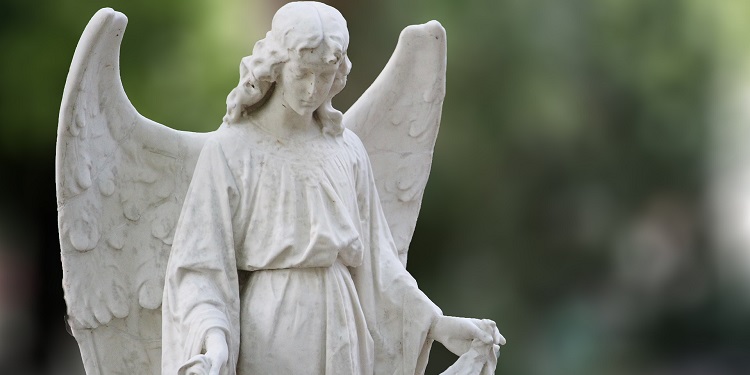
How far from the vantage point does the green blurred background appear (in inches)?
438

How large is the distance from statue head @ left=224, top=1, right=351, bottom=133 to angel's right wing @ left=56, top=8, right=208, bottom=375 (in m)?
0.27

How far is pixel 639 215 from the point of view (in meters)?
11.5

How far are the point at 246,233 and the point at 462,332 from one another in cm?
78

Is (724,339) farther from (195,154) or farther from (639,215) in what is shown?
(195,154)

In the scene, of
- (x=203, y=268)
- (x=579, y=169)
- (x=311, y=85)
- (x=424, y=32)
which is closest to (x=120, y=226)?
(x=203, y=268)

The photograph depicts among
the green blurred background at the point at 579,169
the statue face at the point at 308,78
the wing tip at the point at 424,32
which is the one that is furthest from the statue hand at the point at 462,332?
the green blurred background at the point at 579,169

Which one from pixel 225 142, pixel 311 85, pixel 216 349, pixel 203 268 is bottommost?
pixel 216 349

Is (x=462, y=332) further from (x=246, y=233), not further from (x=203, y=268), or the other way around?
(x=203, y=268)

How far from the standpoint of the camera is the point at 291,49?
590cm

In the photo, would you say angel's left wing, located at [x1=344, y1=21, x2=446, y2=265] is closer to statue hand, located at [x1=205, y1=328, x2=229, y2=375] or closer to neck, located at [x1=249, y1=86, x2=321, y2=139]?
neck, located at [x1=249, y1=86, x2=321, y2=139]

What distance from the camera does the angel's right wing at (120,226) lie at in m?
6.09

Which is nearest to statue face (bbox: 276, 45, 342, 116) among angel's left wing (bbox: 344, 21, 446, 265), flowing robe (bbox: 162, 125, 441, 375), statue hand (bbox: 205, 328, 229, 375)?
flowing robe (bbox: 162, 125, 441, 375)

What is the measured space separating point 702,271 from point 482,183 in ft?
5.08

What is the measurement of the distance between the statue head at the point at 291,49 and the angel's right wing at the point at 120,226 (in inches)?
10.8
